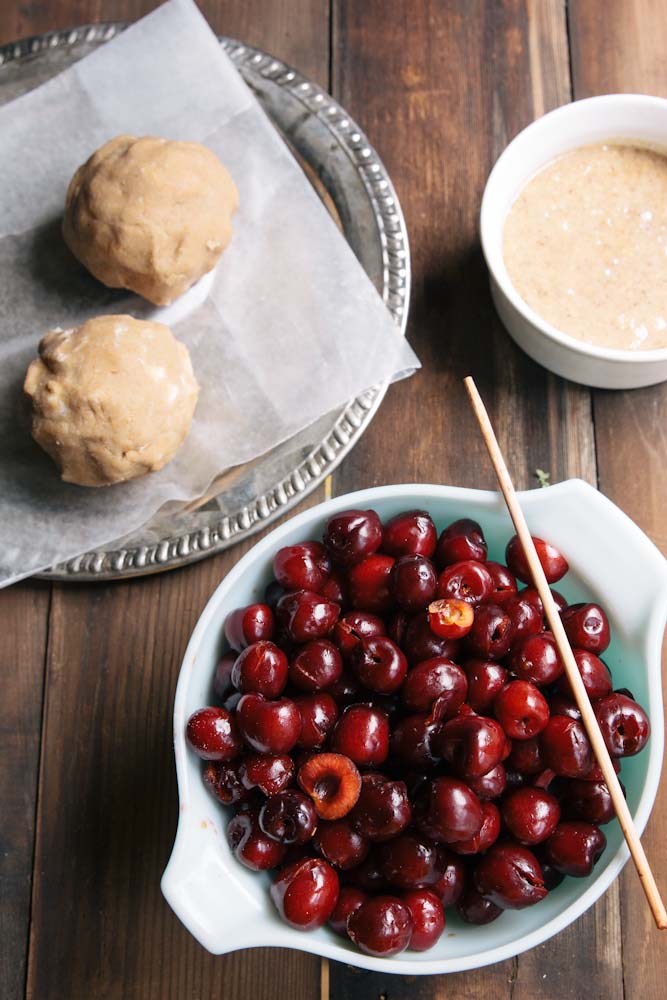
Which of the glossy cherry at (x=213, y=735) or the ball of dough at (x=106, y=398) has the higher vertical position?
the ball of dough at (x=106, y=398)

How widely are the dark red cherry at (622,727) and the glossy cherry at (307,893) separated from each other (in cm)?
27

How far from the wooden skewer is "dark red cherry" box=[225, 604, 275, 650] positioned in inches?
9.7

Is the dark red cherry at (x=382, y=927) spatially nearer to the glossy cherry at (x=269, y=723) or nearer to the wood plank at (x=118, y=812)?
the glossy cherry at (x=269, y=723)

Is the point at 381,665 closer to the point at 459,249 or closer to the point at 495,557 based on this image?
the point at 495,557

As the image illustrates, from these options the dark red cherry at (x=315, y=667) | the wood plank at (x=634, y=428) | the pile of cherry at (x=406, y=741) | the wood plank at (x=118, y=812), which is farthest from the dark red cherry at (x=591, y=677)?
the wood plank at (x=118, y=812)

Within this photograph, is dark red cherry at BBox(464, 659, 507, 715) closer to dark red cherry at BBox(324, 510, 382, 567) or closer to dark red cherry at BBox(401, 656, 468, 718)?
dark red cherry at BBox(401, 656, 468, 718)

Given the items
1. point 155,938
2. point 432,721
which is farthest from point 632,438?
point 155,938

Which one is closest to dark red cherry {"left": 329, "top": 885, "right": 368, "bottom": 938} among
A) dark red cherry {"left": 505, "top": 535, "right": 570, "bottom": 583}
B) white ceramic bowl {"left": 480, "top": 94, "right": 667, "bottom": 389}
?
dark red cherry {"left": 505, "top": 535, "right": 570, "bottom": 583}

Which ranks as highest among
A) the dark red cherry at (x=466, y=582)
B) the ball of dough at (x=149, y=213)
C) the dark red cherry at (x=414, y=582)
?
the ball of dough at (x=149, y=213)

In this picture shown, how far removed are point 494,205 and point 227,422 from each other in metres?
0.40

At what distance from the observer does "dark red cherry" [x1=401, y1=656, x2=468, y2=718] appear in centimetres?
82

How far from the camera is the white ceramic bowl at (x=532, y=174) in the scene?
107 cm

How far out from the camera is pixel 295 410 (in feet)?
3.78

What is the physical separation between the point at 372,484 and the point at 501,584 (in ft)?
1.07
